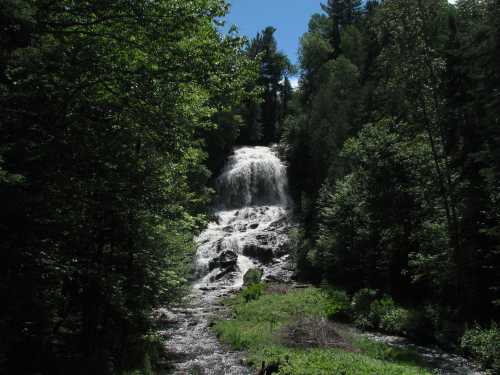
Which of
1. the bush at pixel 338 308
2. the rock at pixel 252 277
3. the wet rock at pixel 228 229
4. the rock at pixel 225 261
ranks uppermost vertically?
the wet rock at pixel 228 229

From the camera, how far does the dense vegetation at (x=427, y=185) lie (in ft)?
47.0

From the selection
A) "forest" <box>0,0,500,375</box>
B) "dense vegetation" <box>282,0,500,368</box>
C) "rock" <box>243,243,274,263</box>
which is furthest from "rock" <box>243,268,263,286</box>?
"rock" <box>243,243,274,263</box>

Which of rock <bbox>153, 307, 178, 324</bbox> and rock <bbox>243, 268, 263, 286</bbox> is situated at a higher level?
rock <bbox>243, 268, 263, 286</bbox>

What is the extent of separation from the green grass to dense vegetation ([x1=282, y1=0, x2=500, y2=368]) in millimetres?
3092

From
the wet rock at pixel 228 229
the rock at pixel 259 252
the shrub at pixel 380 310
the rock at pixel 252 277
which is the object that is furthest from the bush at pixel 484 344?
the wet rock at pixel 228 229

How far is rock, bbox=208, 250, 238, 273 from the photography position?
106 ft

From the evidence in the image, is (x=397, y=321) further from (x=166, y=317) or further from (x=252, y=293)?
(x=166, y=317)

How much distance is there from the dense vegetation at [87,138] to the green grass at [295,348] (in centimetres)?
471

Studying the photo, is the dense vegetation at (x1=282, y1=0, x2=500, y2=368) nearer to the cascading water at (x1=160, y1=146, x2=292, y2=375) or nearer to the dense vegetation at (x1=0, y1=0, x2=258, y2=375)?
the cascading water at (x1=160, y1=146, x2=292, y2=375)

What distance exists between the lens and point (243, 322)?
59.9 feet

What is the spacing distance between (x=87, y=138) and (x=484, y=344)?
13330 mm

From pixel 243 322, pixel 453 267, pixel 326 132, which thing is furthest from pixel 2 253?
pixel 326 132

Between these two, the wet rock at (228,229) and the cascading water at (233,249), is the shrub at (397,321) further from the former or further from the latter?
the wet rock at (228,229)

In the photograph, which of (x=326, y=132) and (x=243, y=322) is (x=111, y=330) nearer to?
(x=243, y=322)
